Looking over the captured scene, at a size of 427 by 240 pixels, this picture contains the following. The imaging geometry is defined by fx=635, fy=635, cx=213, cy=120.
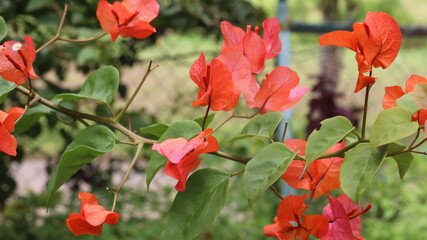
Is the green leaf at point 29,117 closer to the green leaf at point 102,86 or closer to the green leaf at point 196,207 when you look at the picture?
the green leaf at point 102,86

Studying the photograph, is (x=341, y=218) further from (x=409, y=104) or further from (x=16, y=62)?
(x=16, y=62)

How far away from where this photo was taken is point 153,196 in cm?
185

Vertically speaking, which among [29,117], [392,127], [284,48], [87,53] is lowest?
[284,48]

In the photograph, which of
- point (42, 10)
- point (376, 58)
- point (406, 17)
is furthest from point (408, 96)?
point (406, 17)

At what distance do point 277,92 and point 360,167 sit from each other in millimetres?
130

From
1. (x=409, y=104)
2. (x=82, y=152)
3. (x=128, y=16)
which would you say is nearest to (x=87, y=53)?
(x=128, y=16)

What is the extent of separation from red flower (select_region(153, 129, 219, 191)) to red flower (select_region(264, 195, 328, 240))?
6cm

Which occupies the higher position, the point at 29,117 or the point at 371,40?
the point at 371,40

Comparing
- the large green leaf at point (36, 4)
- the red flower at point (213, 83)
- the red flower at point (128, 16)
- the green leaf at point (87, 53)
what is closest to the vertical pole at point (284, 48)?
the green leaf at point (87, 53)

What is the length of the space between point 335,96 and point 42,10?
2.82ft

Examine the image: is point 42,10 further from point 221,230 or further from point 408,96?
point 408,96

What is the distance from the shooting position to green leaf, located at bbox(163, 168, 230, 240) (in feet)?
1.31

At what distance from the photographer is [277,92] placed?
473mm

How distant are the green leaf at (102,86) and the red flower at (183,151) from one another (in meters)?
0.13
